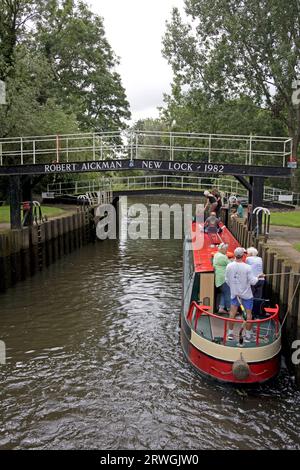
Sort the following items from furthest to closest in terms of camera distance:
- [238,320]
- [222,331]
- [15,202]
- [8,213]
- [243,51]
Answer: [243,51] < [8,213] < [15,202] < [222,331] < [238,320]

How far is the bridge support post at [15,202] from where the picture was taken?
68.5ft

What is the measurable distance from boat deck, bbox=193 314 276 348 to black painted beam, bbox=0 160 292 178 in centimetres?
915

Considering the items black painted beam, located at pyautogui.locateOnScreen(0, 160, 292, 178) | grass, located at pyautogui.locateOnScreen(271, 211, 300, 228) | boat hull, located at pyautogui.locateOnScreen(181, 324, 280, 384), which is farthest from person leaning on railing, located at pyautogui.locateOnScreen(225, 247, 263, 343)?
grass, located at pyautogui.locateOnScreen(271, 211, 300, 228)

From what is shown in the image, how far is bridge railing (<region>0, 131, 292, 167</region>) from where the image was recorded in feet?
68.2

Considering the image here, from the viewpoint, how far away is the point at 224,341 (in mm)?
10219

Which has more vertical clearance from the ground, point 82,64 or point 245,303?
point 82,64

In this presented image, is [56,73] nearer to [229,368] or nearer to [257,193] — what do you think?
[257,193]

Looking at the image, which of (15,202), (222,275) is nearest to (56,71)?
(15,202)

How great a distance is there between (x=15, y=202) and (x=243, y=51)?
25396mm

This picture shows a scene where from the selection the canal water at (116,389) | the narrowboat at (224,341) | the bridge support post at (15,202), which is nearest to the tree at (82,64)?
the bridge support post at (15,202)

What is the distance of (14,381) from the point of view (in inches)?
422

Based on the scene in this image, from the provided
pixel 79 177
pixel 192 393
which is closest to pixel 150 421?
pixel 192 393
